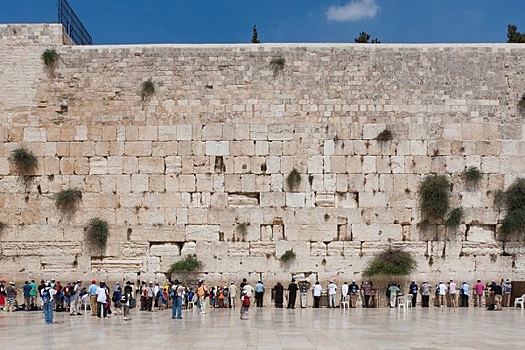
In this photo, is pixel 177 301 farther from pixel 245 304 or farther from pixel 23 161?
pixel 23 161

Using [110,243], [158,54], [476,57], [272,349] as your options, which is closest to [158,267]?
[110,243]

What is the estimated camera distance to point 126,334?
35.6 feet

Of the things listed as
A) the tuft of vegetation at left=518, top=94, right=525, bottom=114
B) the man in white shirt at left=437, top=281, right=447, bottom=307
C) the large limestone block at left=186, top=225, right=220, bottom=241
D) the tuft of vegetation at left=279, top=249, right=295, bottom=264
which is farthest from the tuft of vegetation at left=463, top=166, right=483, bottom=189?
the large limestone block at left=186, top=225, right=220, bottom=241

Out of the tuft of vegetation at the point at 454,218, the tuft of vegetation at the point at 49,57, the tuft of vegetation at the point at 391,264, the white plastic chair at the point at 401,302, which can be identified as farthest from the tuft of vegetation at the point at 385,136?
the tuft of vegetation at the point at 49,57

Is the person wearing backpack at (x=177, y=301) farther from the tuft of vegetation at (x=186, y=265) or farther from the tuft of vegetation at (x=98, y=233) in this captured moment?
the tuft of vegetation at (x=98, y=233)

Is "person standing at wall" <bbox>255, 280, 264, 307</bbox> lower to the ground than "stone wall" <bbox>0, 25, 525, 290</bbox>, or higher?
lower

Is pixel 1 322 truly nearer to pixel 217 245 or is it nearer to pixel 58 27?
pixel 217 245

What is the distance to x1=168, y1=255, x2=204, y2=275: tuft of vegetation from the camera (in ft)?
54.0

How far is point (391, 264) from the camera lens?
53.9 ft

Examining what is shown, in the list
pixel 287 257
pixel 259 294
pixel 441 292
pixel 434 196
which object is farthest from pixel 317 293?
pixel 434 196

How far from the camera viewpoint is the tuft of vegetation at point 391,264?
16406 millimetres

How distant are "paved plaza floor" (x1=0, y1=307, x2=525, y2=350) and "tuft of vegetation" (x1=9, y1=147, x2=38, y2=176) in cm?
374

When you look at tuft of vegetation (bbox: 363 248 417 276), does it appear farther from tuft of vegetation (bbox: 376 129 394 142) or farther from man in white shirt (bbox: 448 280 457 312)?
tuft of vegetation (bbox: 376 129 394 142)

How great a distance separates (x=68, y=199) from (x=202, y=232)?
354 centimetres
